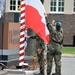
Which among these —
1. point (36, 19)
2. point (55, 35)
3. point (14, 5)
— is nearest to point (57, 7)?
point (14, 5)

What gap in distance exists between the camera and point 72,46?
33.2 meters

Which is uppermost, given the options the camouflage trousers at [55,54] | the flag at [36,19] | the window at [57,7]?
the window at [57,7]

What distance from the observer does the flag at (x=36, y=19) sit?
12.8 m

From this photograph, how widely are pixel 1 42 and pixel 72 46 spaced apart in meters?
18.5

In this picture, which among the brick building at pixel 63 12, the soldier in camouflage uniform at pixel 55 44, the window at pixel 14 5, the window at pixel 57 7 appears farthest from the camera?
the window at pixel 14 5

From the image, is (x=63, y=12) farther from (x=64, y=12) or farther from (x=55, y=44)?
(x=55, y=44)

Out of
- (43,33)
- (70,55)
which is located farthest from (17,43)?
(70,55)

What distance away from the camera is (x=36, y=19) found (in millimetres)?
12922

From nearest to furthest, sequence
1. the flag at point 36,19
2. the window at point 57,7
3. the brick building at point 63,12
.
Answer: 1. the flag at point 36,19
2. the brick building at point 63,12
3. the window at point 57,7

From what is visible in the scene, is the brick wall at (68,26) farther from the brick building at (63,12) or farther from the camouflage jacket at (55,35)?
the camouflage jacket at (55,35)

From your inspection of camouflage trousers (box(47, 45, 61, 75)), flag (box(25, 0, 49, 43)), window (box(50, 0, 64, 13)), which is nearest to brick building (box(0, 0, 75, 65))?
window (box(50, 0, 64, 13))

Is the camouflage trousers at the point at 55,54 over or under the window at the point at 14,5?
under

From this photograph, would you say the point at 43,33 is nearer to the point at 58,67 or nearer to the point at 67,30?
the point at 58,67

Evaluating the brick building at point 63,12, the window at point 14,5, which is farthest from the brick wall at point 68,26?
the window at point 14,5
